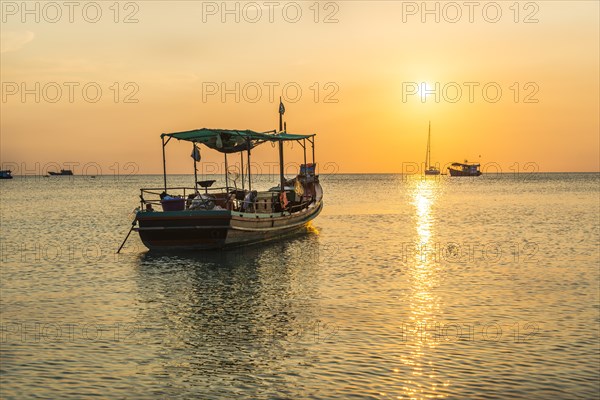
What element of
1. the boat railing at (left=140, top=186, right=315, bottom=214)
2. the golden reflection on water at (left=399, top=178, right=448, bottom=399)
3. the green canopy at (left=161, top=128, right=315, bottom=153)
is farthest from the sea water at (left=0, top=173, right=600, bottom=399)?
the green canopy at (left=161, top=128, right=315, bottom=153)

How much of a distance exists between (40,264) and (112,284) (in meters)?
7.16

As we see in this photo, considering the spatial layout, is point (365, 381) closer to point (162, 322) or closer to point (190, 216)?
point (162, 322)

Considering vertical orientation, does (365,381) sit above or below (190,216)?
below

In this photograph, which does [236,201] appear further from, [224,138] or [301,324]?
[301,324]

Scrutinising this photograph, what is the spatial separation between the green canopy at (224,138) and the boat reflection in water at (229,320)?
16.3ft

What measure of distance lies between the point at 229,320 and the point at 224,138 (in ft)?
47.5

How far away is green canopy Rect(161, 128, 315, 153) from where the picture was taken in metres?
28.1

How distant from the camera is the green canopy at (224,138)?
2812 centimetres

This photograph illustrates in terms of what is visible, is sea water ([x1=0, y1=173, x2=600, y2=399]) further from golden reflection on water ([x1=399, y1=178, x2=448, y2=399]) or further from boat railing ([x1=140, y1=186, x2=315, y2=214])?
boat railing ([x1=140, y1=186, x2=315, y2=214])

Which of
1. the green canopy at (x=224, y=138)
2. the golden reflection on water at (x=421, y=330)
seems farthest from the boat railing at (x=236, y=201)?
the golden reflection on water at (x=421, y=330)

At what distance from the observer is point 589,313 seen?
16562 mm

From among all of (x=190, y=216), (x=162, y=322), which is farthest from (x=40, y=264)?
(x=162, y=322)

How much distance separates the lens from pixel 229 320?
15984 millimetres

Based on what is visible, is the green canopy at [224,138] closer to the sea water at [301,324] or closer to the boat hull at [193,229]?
the boat hull at [193,229]
